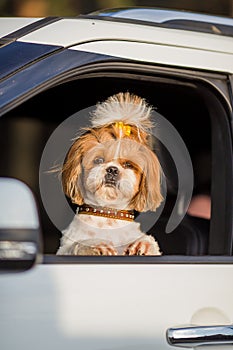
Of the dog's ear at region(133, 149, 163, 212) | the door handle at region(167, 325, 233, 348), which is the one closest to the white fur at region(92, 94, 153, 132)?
the dog's ear at region(133, 149, 163, 212)

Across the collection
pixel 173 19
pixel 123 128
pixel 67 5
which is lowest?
pixel 123 128

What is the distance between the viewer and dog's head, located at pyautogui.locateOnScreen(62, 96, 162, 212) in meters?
2.62

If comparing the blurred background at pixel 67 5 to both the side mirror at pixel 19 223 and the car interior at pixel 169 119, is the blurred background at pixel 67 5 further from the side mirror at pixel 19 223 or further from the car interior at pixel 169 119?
the side mirror at pixel 19 223

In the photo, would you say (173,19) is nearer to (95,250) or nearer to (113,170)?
(113,170)

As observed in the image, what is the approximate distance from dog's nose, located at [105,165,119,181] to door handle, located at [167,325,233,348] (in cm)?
58

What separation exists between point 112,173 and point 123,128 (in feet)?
0.53

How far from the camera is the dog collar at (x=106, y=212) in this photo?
8.61 ft

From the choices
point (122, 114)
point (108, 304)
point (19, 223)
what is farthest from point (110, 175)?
point (19, 223)

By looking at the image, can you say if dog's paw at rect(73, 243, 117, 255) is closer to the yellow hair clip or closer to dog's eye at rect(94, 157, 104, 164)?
dog's eye at rect(94, 157, 104, 164)

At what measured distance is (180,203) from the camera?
2887 millimetres

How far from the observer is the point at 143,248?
255 cm

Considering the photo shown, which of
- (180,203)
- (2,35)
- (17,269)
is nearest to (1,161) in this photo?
(180,203)

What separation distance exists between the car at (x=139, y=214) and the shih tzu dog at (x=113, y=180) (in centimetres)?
5

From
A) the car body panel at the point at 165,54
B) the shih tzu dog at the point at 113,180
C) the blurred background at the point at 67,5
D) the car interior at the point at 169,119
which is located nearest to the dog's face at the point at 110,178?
the shih tzu dog at the point at 113,180
